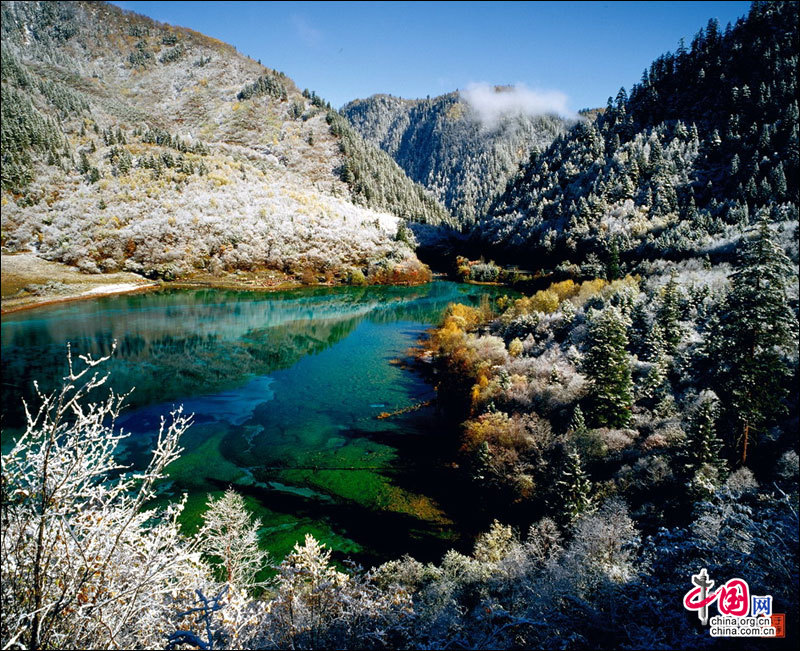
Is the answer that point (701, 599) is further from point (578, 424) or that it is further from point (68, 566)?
point (578, 424)

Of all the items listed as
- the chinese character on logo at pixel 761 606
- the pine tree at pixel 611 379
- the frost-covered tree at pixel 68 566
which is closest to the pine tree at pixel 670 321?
the pine tree at pixel 611 379

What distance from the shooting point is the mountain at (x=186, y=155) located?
8562 cm

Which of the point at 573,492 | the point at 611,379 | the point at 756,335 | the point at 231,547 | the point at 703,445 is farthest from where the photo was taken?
the point at 611,379

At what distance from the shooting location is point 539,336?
44469mm

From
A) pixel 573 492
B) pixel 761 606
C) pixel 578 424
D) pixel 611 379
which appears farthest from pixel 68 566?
pixel 611 379

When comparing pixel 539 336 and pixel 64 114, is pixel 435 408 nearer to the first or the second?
pixel 539 336

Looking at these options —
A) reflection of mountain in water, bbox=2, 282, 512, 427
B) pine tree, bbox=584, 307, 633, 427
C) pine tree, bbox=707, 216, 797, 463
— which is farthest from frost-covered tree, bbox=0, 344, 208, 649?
pine tree, bbox=584, 307, 633, 427

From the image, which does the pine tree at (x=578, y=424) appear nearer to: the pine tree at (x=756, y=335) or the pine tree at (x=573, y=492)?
the pine tree at (x=573, y=492)

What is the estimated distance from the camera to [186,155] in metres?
116

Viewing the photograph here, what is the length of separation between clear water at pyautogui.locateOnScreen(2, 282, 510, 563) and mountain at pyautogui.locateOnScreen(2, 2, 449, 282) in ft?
46.6

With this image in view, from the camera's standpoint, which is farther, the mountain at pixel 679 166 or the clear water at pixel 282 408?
the mountain at pixel 679 166

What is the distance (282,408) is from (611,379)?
27675 millimetres

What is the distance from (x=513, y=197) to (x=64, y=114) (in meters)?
135

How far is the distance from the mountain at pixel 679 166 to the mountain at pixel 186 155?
41.1 metres
